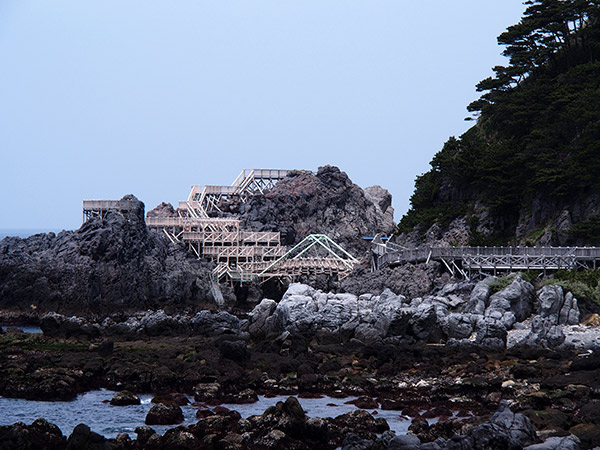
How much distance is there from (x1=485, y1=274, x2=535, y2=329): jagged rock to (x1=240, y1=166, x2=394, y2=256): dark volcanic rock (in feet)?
147

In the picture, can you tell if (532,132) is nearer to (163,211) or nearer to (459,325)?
(459,325)

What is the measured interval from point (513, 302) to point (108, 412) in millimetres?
25239

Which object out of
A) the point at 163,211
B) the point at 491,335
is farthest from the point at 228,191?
the point at 491,335

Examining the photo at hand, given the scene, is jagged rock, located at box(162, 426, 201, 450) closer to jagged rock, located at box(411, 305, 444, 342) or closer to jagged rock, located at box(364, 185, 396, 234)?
jagged rock, located at box(411, 305, 444, 342)

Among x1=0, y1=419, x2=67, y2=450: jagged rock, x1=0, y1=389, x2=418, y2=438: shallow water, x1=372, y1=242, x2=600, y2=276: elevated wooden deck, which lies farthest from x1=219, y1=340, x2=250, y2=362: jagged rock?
x1=372, y1=242, x2=600, y2=276: elevated wooden deck

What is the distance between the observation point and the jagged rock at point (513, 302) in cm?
4353

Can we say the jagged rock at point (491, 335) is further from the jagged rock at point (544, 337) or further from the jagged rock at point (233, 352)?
the jagged rock at point (233, 352)

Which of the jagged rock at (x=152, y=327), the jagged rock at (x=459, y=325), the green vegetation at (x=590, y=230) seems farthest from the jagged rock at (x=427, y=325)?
the green vegetation at (x=590, y=230)

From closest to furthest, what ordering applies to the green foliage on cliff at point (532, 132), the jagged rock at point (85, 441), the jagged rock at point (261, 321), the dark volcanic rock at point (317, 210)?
1. the jagged rock at point (85, 441)
2. the jagged rock at point (261, 321)
3. the green foliage on cliff at point (532, 132)
4. the dark volcanic rock at point (317, 210)

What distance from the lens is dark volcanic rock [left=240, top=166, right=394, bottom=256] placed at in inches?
3487

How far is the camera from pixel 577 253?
4997cm

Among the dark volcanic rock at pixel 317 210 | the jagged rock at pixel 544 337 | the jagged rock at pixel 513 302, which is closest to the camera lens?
the jagged rock at pixel 544 337

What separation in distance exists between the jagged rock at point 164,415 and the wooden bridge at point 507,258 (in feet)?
98.6

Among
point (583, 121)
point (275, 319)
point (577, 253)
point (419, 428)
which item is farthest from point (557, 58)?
point (419, 428)
